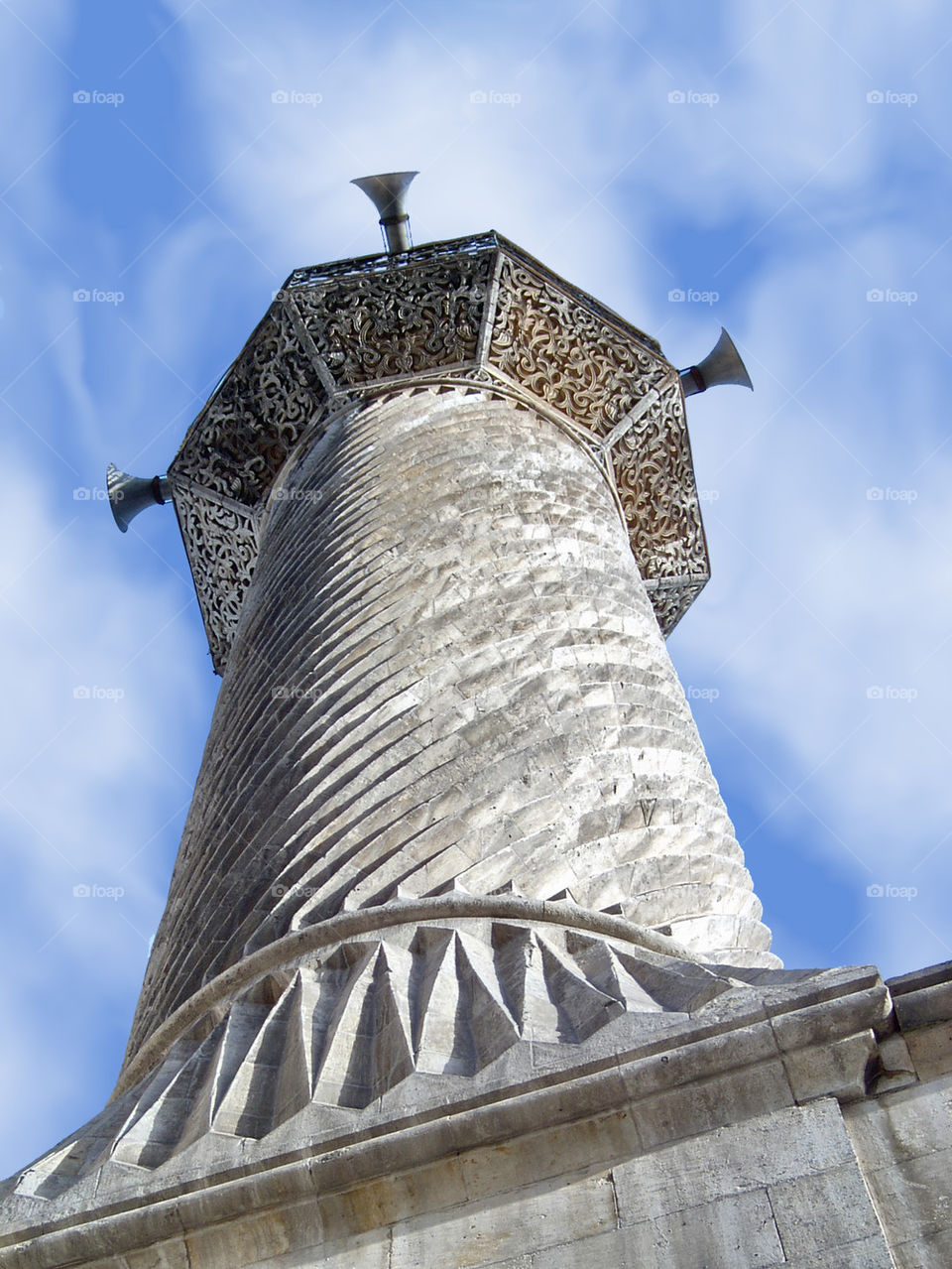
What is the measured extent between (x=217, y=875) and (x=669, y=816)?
5.88 feet

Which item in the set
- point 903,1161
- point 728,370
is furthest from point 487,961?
point 728,370

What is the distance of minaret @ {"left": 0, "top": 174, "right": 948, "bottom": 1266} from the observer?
12.1 ft

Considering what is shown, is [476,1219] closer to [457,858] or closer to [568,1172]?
[568,1172]

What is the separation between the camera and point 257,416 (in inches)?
494

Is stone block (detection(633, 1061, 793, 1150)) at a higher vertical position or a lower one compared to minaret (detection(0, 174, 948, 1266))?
lower

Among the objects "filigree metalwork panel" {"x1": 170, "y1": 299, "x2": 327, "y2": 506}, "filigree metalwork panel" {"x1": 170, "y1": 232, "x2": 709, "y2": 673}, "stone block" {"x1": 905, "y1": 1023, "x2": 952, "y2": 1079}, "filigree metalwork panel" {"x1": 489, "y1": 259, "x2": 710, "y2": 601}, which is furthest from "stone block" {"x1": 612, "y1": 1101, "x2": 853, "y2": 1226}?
"filigree metalwork panel" {"x1": 170, "y1": 299, "x2": 327, "y2": 506}

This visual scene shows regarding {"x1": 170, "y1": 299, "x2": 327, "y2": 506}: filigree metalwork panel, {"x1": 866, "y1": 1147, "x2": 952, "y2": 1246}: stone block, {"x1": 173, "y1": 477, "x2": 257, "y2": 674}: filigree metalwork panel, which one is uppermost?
{"x1": 170, "y1": 299, "x2": 327, "y2": 506}: filigree metalwork panel

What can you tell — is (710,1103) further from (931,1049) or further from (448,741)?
(448,741)

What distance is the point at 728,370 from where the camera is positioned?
1379 centimetres

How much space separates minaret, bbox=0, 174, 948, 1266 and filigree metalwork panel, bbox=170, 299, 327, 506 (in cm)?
5

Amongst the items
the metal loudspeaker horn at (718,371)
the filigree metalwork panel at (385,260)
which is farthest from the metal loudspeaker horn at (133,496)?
the metal loudspeaker horn at (718,371)

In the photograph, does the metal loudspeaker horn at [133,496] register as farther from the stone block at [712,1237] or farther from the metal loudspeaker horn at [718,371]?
the stone block at [712,1237]

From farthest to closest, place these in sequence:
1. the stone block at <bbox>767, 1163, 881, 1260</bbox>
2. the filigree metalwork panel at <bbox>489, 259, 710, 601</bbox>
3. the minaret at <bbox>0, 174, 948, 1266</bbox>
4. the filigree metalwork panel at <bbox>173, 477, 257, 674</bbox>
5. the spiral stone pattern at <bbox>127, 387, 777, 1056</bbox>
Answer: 1. the filigree metalwork panel at <bbox>173, 477, 257, 674</bbox>
2. the filigree metalwork panel at <bbox>489, 259, 710, 601</bbox>
3. the spiral stone pattern at <bbox>127, 387, 777, 1056</bbox>
4. the minaret at <bbox>0, 174, 948, 1266</bbox>
5. the stone block at <bbox>767, 1163, 881, 1260</bbox>

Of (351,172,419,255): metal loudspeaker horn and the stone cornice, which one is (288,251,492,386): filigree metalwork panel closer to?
(351,172,419,255): metal loudspeaker horn
